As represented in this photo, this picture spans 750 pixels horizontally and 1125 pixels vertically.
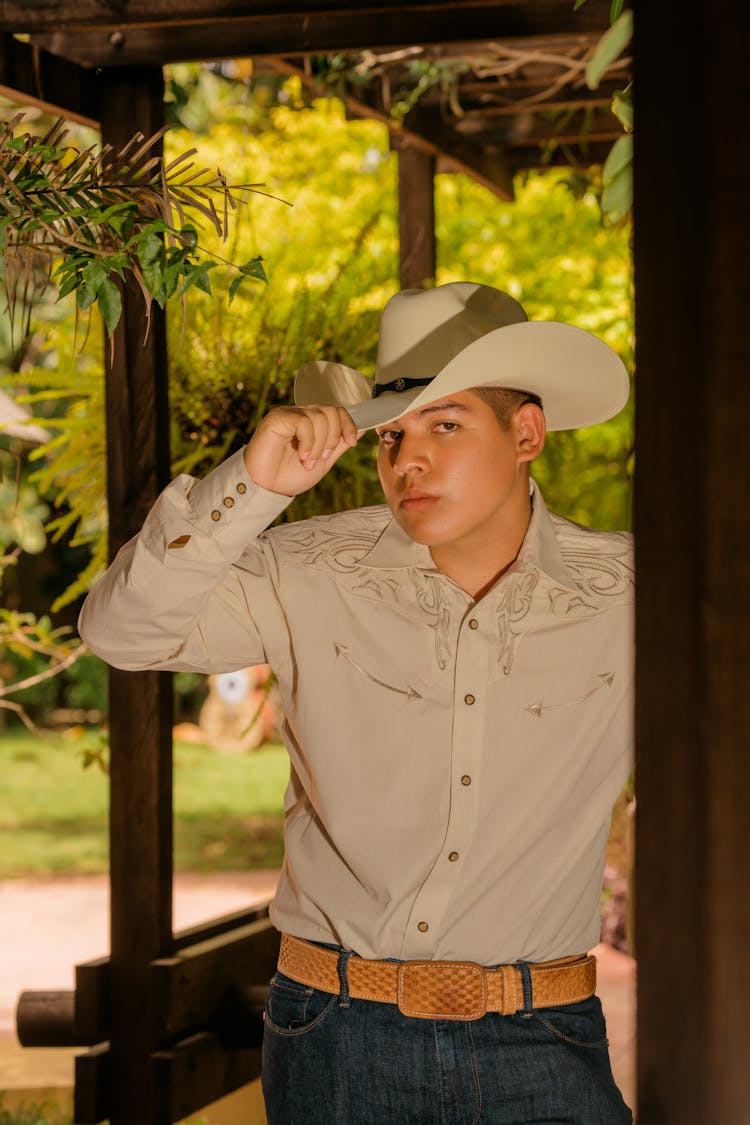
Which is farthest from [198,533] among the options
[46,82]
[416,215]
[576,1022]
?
[416,215]

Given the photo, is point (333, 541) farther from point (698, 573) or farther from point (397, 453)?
point (698, 573)

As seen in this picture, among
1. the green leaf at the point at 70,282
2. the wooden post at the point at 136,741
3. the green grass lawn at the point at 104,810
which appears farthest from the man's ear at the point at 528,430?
the green grass lawn at the point at 104,810

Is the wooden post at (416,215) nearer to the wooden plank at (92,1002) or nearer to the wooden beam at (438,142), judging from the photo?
the wooden beam at (438,142)

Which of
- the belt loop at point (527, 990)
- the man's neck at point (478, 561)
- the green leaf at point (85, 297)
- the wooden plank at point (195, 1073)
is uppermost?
the green leaf at point (85, 297)

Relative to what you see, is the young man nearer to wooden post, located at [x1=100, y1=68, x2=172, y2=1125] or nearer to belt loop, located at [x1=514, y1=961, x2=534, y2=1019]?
belt loop, located at [x1=514, y1=961, x2=534, y2=1019]

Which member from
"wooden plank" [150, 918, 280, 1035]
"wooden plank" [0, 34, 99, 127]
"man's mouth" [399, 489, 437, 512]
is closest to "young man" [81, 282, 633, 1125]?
"man's mouth" [399, 489, 437, 512]

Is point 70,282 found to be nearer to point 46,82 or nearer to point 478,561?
point 478,561

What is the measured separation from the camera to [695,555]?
0.99 metres

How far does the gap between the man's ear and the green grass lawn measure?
7.49 m

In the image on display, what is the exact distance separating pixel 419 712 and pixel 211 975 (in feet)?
5.29

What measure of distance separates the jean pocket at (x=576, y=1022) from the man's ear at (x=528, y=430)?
87 cm

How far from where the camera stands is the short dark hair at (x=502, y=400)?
2348 millimetres

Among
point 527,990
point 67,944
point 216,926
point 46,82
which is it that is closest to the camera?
point 527,990

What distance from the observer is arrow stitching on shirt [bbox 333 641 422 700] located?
2.26 m
